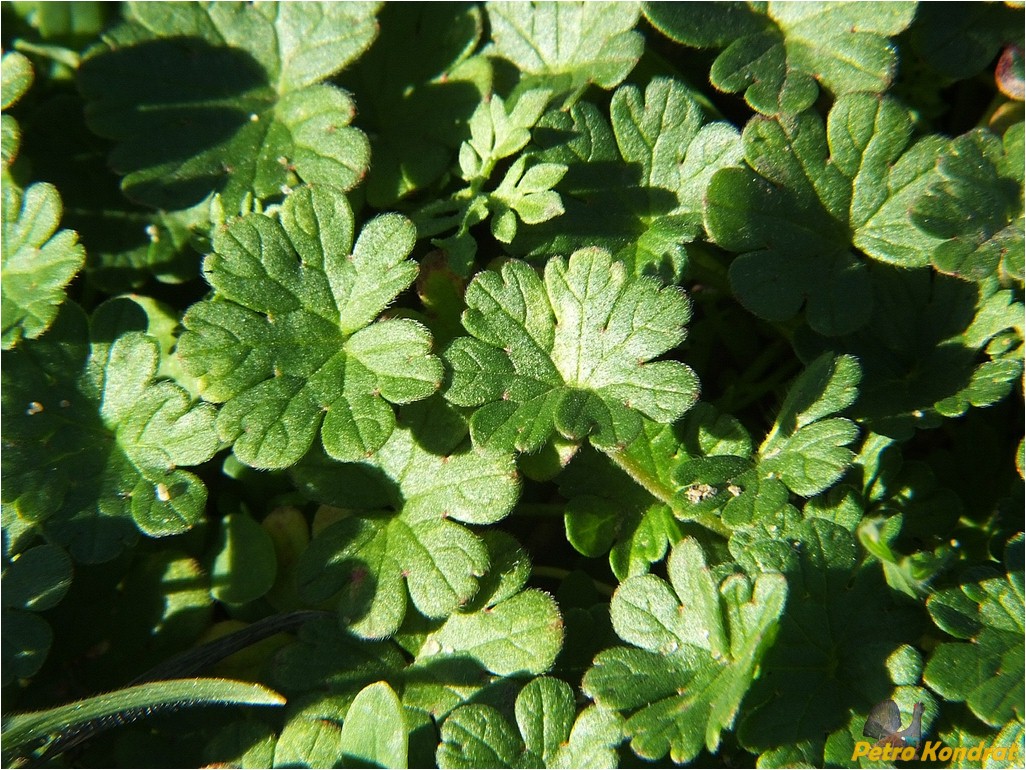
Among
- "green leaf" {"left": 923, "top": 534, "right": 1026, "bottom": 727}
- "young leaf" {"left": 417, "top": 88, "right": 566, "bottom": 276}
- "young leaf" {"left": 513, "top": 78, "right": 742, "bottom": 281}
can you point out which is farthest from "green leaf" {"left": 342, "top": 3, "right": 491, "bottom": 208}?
"green leaf" {"left": 923, "top": 534, "right": 1026, "bottom": 727}

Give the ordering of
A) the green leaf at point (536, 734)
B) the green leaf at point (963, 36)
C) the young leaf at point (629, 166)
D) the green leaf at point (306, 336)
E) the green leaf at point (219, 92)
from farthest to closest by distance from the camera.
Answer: the green leaf at point (219, 92) < the green leaf at point (963, 36) < the young leaf at point (629, 166) < the green leaf at point (306, 336) < the green leaf at point (536, 734)

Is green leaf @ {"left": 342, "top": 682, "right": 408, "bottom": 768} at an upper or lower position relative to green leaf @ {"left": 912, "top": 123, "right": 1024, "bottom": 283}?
lower

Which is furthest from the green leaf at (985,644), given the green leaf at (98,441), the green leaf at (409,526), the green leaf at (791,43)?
the green leaf at (98,441)

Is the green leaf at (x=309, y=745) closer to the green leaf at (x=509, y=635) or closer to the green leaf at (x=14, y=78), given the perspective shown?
the green leaf at (x=509, y=635)

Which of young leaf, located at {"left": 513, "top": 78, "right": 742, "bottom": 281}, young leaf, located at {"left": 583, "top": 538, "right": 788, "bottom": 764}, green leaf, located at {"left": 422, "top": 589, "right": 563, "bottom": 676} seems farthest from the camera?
young leaf, located at {"left": 513, "top": 78, "right": 742, "bottom": 281}

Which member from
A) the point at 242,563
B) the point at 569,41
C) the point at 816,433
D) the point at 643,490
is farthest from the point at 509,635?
the point at 569,41

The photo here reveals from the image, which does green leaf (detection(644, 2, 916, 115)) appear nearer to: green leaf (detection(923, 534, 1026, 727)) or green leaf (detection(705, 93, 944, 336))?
green leaf (detection(705, 93, 944, 336))
